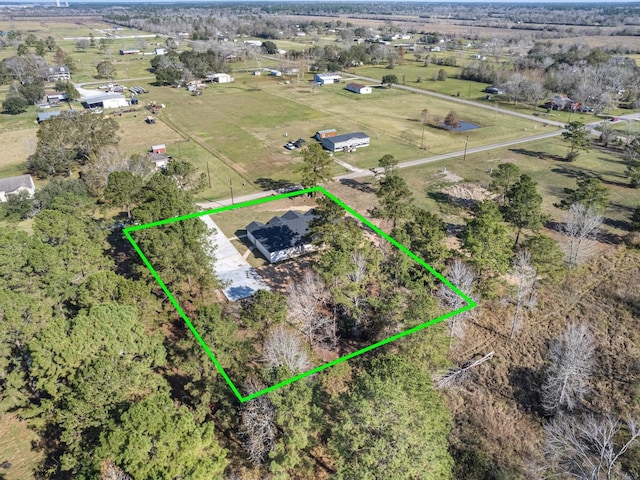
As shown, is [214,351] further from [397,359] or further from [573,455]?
[573,455]

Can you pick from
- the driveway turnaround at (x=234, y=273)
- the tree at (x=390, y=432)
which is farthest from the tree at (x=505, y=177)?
the tree at (x=390, y=432)

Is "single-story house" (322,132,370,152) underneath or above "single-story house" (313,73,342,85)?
underneath

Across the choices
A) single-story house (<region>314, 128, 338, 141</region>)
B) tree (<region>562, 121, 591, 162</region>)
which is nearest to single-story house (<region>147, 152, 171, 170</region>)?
single-story house (<region>314, 128, 338, 141</region>)

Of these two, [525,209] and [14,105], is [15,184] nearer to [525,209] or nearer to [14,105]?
[14,105]

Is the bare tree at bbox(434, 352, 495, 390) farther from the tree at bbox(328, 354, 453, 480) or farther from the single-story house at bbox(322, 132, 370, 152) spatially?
the single-story house at bbox(322, 132, 370, 152)

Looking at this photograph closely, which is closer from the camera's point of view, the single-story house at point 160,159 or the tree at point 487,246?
the tree at point 487,246

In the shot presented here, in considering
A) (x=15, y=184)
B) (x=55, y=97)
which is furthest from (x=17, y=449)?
(x=55, y=97)

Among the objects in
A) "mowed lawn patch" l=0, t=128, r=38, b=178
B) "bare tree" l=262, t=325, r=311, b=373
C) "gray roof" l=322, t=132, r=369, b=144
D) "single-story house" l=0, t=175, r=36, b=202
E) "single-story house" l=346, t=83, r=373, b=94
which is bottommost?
"mowed lawn patch" l=0, t=128, r=38, b=178

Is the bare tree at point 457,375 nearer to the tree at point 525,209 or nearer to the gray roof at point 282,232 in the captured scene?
the tree at point 525,209
